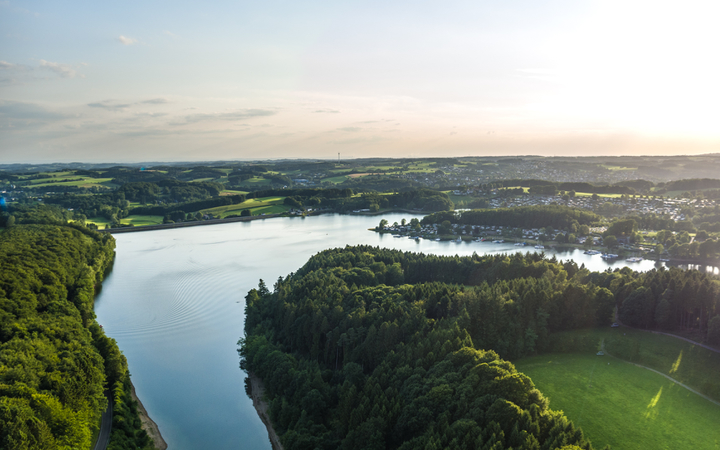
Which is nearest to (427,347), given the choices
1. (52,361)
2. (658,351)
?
(658,351)

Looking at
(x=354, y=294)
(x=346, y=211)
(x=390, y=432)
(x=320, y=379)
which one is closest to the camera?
(x=390, y=432)

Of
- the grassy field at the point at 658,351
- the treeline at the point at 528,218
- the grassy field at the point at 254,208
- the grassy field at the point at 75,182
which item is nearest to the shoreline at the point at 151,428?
the grassy field at the point at 658,351

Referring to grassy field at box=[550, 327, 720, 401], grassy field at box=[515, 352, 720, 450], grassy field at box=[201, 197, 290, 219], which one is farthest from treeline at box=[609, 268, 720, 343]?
grassy field at box=[201, 197, 290, 219]

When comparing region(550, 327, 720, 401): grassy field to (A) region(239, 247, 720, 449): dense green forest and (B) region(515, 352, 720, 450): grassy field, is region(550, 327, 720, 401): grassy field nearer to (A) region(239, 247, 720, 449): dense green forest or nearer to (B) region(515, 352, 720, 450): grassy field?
(B) region(515, 352, 720, 450): grassy field

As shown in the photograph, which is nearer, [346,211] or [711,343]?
[711,343]

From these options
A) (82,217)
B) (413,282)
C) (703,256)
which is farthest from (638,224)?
(82,217)

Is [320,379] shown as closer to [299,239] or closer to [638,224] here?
[299,239]
